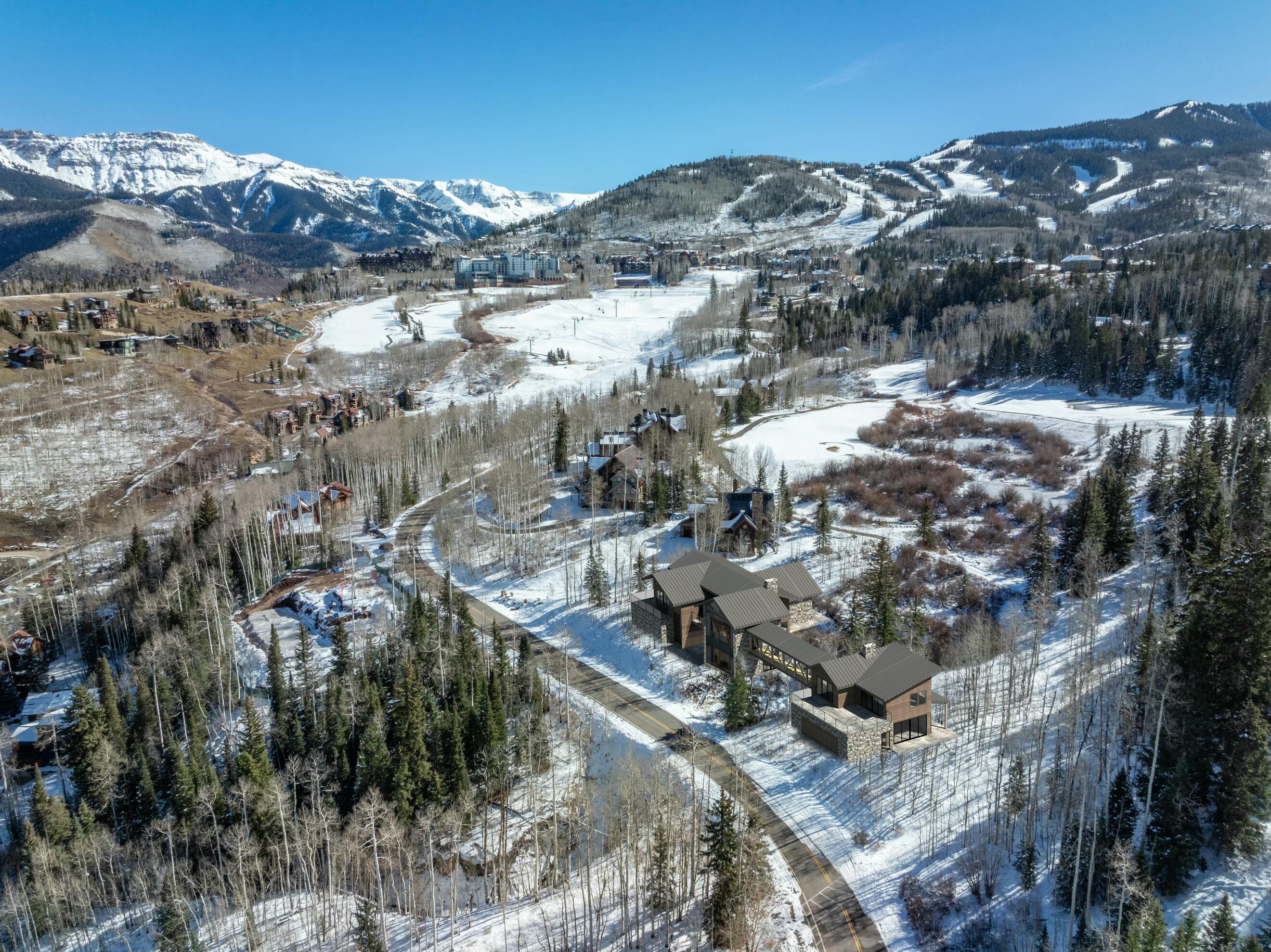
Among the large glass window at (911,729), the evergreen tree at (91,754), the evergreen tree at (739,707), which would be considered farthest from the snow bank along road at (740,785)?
the evergreen tree at (91,754)

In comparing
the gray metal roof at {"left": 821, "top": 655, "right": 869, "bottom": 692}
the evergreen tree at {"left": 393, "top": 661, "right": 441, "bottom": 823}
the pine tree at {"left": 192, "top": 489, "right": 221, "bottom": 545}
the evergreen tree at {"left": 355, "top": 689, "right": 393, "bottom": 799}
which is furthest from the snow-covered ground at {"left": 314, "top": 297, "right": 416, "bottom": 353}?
the gray metal roof at {"left": 821, "top": 655, "right": 869, "bottom": 692}

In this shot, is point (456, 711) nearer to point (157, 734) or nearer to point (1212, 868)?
point (157, 734)

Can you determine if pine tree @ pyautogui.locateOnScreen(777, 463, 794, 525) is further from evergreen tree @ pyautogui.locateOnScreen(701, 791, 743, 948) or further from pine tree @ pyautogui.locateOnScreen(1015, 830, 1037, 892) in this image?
evergreen tree @ pyautogui.locateOnScreen(701, 791, 743, 948)

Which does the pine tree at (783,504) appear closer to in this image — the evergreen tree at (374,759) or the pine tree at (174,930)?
the evergreen tree at (374,759)

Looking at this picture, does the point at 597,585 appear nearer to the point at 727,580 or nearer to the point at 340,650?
the point at 727,580

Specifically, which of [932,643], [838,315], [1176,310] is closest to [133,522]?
[932,643]
